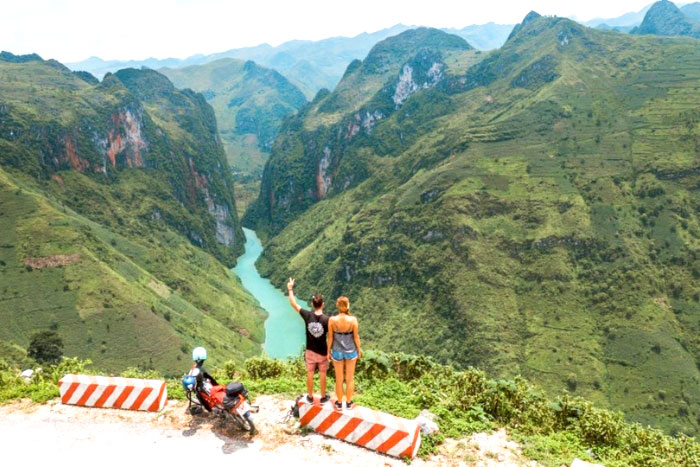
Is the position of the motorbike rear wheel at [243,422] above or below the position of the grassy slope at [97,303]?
above

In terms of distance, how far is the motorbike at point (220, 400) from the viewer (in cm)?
1224

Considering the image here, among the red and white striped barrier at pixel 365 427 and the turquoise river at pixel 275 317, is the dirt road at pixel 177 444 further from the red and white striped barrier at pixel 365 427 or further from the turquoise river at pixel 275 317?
the turquoise river at pixel 275 317

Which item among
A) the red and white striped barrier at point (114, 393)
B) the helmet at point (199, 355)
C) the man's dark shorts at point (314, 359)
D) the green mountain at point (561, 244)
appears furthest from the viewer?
the green mountain at point (561, 244)

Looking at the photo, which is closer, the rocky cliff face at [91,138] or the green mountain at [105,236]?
the green mountain at [105,236]

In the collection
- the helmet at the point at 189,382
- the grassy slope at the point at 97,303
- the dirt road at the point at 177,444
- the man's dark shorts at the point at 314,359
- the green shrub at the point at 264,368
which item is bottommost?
the grassy slope at the point at 97,303

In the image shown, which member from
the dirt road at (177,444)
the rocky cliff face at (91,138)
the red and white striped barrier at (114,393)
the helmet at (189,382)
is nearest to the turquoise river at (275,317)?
the rocky cliff face at (91,138)

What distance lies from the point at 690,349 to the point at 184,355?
282 ft

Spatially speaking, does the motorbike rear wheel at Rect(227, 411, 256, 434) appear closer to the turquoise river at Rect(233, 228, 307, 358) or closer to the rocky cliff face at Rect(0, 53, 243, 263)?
the turquoise river at Rect(233, 228, 307, 358)

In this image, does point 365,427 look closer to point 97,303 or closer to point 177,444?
point 177,444

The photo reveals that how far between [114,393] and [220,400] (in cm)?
367

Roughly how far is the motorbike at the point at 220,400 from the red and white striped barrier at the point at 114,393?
115 centimetres

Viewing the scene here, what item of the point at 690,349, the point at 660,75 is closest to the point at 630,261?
the point at 690,349

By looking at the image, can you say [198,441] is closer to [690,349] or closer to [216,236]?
[690,349]

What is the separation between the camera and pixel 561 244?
94.2 meters
